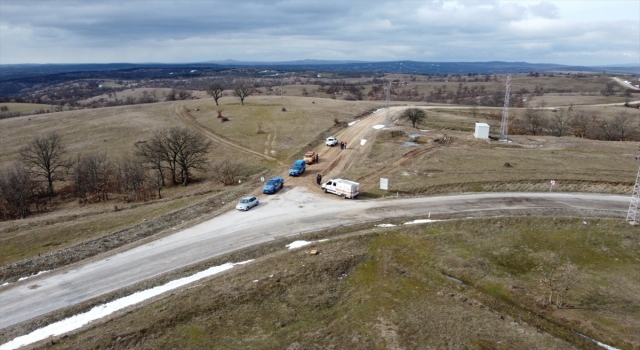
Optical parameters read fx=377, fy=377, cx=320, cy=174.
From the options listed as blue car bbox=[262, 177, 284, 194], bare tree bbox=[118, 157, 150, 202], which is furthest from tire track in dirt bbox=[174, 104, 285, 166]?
bare tree bbox=[118, 157, 150, 202]

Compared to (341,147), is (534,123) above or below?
above

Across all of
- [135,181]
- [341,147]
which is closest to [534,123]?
[341,147]

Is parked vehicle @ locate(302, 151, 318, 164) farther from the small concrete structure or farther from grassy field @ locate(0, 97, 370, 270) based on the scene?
the small concrete structure

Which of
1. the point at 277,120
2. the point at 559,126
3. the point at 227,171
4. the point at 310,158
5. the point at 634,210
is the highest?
the point at 277,120

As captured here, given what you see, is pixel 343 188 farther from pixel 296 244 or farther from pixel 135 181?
pixel 135 181

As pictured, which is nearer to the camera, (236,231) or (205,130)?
(236,231)

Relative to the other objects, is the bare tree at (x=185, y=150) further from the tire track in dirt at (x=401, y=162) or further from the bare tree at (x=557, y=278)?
the bare tree at (x=557, y=278)
